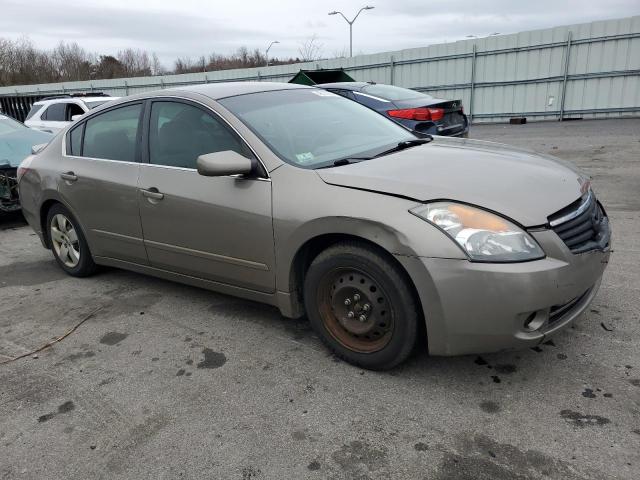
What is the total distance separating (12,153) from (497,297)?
6.95m

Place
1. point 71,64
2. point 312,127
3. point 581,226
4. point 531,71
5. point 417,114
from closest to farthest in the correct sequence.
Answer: point 581,226 < point 312,127 < point 417,114 < point 531,71 < point 71,64

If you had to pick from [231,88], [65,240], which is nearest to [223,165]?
[231,88]

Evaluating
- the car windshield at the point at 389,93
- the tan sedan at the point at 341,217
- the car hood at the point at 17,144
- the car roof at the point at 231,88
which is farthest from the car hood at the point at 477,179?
the car hood at the point at 17,144

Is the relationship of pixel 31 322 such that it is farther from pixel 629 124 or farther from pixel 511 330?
pixel 629 124

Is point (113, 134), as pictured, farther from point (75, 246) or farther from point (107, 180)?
point (75, 246)

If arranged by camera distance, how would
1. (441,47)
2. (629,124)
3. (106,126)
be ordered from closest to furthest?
(106,126) → (629,124) → (441,47)

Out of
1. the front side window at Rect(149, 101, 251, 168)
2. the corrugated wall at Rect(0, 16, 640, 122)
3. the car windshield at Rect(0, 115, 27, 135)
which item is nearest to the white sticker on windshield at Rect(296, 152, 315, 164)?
the front side window at Rect(149, 101, 251, 168)

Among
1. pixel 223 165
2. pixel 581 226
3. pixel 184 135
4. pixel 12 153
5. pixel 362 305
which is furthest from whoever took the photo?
pixel 12 153

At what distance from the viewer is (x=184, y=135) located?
3734 millimetres

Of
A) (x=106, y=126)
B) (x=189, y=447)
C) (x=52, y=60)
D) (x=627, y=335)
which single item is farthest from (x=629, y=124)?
(x=52, y=60)

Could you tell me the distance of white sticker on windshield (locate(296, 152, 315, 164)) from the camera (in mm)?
3250

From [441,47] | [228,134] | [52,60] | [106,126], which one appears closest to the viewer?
[228,134]

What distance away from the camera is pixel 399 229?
2.63m

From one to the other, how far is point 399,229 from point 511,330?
0.73 metres
